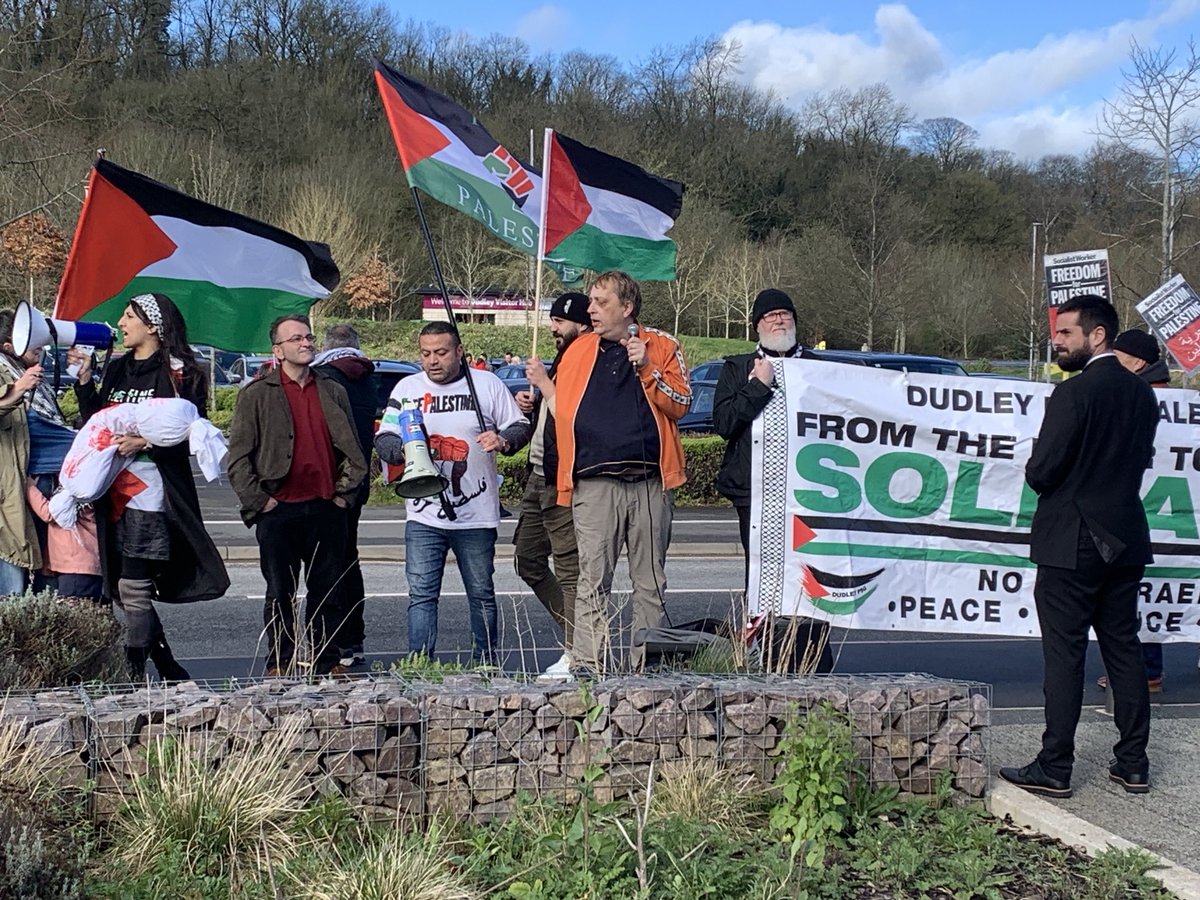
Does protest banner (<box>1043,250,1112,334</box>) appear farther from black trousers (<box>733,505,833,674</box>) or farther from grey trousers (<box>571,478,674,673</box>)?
grey trousers (<box>571,478,674,673</box>)

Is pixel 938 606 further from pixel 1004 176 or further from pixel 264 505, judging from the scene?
pixel 1004 176

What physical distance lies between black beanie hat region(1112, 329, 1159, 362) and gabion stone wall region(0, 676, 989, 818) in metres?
2.72

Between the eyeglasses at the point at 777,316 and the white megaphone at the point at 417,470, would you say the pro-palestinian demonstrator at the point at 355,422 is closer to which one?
the white megaphone at the point at 417,470

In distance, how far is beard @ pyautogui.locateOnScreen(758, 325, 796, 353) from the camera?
6336mm

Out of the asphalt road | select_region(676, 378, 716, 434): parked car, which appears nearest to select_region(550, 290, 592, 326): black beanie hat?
the asphalt road

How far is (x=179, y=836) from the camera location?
3793 mm

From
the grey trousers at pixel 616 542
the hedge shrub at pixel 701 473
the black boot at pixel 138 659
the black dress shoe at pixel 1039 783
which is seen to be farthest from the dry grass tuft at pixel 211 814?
→ the hedge shrub at pixel 701 473

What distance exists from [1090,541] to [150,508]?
14.0ft

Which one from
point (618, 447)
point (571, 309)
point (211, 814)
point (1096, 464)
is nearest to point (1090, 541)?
point (1096, 464)

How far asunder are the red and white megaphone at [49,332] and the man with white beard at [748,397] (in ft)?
10.3

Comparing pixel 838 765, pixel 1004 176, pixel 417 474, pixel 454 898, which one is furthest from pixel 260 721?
pixel 1004 176

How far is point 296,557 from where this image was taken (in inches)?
263

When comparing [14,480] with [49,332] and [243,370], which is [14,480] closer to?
[49,332]

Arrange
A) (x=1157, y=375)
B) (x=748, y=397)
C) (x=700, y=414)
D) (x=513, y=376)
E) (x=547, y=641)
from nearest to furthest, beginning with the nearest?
(x=748, y=397) → (x=1157, y=375) → (x=547, y=641) → (x=700, y=414) → (x=513, y=376)
